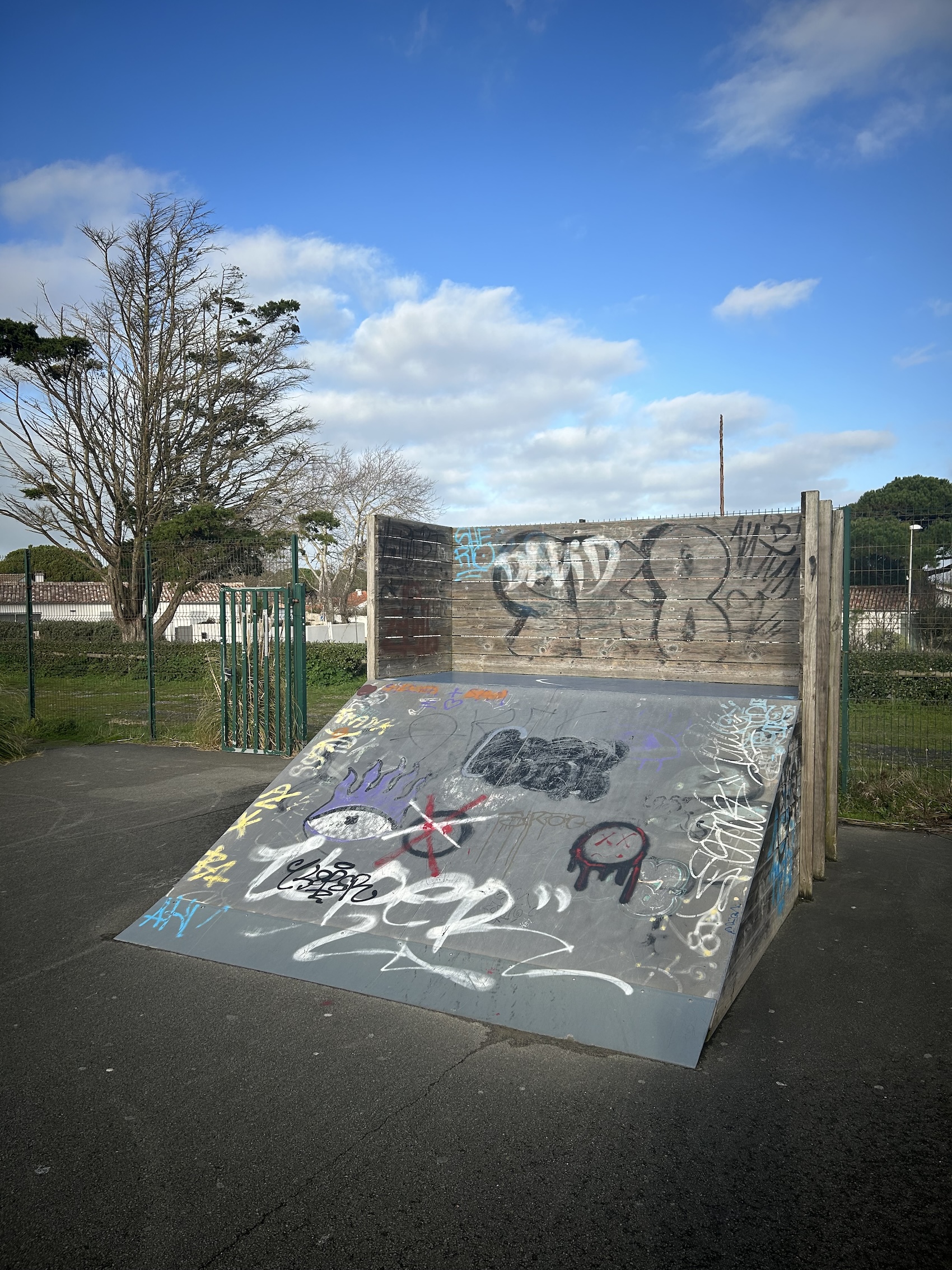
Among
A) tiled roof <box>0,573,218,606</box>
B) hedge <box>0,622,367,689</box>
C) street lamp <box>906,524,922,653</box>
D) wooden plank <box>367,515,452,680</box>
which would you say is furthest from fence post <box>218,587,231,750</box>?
street lamp <box>906,524,922,653</box>

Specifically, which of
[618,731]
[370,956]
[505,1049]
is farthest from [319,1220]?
[618,731]

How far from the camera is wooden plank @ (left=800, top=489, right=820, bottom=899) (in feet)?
17.3

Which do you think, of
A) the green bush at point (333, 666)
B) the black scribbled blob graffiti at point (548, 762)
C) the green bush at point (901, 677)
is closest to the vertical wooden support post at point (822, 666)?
the black scribbled blob graffiti at point (548, 762)

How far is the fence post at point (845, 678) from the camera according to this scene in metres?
7.07

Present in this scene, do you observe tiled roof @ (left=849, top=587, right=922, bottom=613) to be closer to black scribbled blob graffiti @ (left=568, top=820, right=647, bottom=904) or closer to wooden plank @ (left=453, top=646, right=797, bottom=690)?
wooden plank @ (left=453, top=646, right=797, bottom=690)

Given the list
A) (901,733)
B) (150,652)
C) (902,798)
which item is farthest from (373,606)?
(150,652)

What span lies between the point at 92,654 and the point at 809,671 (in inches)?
521

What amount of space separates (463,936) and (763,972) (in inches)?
60.3

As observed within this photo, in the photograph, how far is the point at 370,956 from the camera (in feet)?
13.1

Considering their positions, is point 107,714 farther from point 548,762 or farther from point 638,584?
point 548,762

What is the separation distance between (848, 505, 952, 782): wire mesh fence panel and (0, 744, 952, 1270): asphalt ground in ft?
10.7

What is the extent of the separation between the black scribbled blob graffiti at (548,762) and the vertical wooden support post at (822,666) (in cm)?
147

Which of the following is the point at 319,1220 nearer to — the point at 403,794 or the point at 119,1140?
the point at 119,1140

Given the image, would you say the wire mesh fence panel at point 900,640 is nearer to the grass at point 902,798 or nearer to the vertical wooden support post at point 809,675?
the grass at point 902,798
